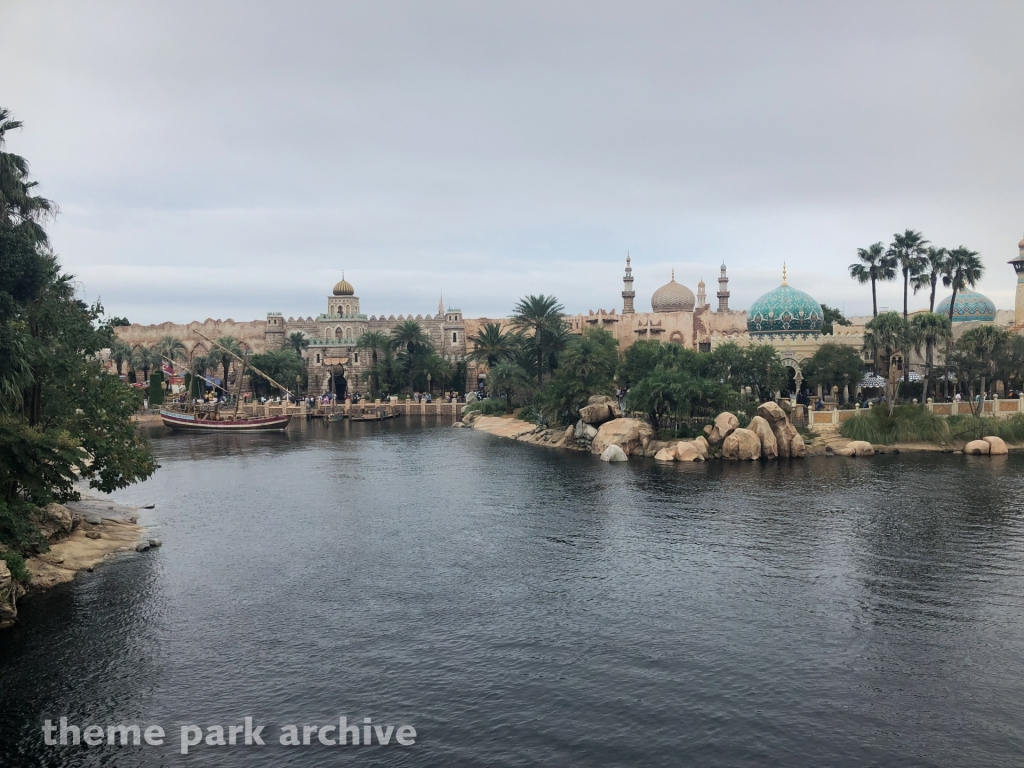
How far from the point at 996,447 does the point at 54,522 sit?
47.4m

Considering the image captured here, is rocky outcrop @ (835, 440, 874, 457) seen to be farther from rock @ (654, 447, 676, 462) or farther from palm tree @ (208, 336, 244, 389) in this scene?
palm tree @ (208, 336, 244, 389)

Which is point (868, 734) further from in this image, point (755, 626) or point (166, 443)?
point (166, 443)

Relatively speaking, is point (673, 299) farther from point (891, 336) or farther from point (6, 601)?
point (6, 601)

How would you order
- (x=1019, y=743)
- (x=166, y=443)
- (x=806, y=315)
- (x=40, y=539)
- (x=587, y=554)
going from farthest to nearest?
(x=806, y=315)
(x=166, y=443)
(x=587, y=554)
(x=40, y=539)
(x=1019, y=743)

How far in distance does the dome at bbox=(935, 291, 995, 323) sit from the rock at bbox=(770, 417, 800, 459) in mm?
32524

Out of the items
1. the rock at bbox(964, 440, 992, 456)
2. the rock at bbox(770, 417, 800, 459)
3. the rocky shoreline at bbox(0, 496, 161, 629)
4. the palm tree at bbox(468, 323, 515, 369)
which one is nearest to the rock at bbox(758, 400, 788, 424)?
the rock at bbox(770, 417, 800, 459)

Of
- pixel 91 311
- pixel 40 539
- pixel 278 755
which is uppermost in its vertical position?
pixel 91 311

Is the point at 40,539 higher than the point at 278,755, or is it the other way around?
the point at 40,539

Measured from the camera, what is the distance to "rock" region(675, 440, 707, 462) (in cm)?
4841

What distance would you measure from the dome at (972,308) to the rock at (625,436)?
3685 centimetres

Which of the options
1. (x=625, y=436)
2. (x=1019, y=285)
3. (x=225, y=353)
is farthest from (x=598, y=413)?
(x=225, y=353)

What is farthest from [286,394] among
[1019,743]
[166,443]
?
[1019,743]

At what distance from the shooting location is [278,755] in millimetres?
15344

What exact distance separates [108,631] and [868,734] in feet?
57.5
